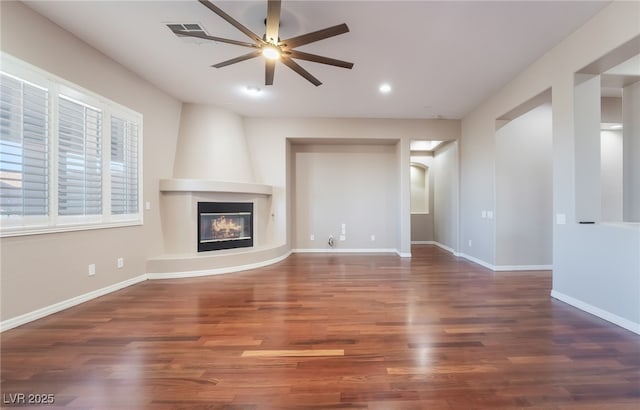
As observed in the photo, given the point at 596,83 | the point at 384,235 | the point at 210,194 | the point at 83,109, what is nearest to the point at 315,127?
the point at 210,194

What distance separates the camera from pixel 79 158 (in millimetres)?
2920

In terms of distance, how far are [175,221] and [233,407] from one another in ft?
11.8

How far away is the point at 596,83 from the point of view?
279 centimetres

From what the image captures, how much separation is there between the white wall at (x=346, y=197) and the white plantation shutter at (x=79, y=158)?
3671mm

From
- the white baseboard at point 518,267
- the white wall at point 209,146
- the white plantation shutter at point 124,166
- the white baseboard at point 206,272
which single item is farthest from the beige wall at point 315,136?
the white plantation shutter at point 124,166

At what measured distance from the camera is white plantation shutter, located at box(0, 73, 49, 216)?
2.25m

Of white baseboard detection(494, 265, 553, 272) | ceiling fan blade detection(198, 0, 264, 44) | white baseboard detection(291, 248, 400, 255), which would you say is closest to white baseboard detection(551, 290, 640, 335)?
white baseboard detection(494, 265, 553, 272)

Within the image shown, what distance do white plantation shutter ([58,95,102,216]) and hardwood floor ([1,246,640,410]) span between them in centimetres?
117

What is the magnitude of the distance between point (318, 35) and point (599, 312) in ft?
12.5

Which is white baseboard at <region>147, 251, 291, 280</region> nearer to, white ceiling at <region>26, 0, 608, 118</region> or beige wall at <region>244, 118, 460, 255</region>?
beige wall at <region>244, 118, 460, 255</region>

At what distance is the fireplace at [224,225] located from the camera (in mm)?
4469

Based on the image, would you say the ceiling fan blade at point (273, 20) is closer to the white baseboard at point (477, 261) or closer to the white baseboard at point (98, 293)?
the white baseboard at point (98, 293)

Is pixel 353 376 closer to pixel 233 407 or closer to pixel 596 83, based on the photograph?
pixel 233 407

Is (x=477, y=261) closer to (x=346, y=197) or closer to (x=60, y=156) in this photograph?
(x=346, y=197)
